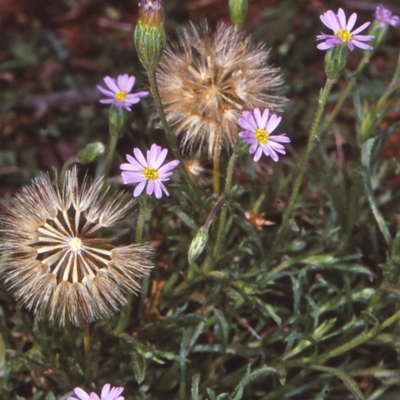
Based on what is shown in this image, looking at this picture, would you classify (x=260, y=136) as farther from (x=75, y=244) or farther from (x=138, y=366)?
(x=138, y=366)

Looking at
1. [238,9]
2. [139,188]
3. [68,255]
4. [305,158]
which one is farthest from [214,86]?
[68,255]

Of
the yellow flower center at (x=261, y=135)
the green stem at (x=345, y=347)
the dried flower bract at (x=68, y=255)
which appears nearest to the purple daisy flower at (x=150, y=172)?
the dried flower bract at (x=68, y=255)

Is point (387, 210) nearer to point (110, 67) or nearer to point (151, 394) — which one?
point (151, 394)

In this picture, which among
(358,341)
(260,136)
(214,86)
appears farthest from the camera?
(214,86)

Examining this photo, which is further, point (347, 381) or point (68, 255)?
point (347, 381)

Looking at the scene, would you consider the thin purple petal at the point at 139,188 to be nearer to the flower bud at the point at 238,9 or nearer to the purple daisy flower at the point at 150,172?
the purple daisy flower at the point at 150,172
